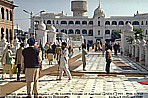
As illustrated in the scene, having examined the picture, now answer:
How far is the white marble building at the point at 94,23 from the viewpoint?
315 ft

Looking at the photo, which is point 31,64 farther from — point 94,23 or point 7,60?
point 94,23

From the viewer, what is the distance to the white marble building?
9606 cm

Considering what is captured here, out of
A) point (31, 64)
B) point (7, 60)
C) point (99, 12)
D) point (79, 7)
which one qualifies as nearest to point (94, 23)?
point (99, 12)

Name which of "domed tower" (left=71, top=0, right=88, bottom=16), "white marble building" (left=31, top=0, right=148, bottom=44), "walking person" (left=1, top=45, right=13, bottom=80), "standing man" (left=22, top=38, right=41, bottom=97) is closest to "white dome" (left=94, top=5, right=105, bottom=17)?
"white marble building" (left=31, top=0, right=148, bottom=44)

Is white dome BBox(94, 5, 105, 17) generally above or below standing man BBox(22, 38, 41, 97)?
above

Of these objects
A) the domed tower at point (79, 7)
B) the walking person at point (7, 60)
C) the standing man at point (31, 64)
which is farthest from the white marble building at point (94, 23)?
the standing man at point (31, 64)

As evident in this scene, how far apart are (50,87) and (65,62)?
212cm

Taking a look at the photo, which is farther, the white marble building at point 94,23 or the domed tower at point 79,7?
the domed tower at point 79,7

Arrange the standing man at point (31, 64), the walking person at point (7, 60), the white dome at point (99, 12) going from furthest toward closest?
the white dome at point (99, 12) < the walking person at point (7, 60) < the standing man at point (31, 64)

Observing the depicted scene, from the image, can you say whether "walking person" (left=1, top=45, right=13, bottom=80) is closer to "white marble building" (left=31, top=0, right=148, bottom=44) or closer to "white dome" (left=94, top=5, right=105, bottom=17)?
"white marble building" (left=31, top=0, right=148, bottom=44)

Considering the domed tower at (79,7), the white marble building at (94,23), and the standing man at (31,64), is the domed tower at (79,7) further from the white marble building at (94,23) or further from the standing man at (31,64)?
the standing man at (31,64)

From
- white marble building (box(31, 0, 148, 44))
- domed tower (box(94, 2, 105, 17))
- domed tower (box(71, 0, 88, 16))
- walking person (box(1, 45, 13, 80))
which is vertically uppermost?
domed tower (box(71, 0, 88, 16))

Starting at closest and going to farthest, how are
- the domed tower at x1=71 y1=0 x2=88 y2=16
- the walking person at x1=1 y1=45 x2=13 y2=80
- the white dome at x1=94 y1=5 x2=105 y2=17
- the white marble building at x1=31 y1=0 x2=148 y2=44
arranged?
the walking person at x1=1 y1=45 x2=13 y2=80, the white dome at x1=94 y1=5 x2=105 y2=17, the white marble building at x1=31 y1=0 x2=148 y2=44, the domed tower at x1=71 y1=0 x2=88 y2=16

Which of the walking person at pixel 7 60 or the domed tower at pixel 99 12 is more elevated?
the domed tower at pixel 99 12
